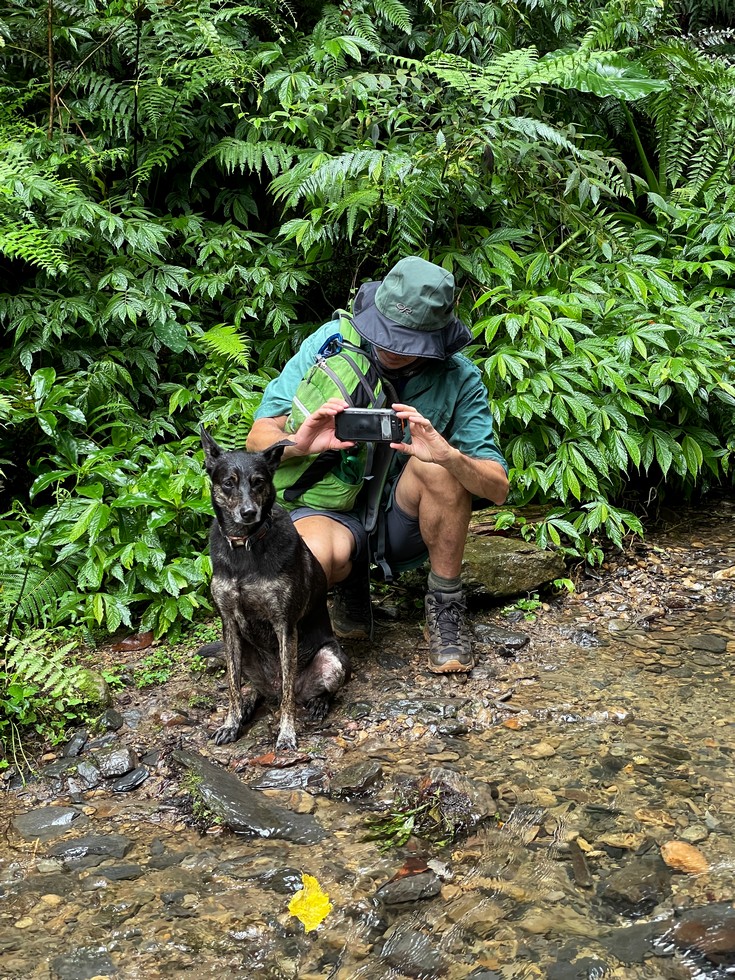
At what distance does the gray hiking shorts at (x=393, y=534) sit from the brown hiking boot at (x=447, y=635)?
0.77 ft

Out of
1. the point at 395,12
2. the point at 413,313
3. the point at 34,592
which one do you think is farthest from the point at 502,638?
the point at 395,12

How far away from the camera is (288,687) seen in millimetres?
3965

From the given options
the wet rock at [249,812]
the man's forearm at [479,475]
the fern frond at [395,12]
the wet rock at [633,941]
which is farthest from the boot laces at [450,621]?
the fern frond at [395,12]

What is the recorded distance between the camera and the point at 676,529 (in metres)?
6.30

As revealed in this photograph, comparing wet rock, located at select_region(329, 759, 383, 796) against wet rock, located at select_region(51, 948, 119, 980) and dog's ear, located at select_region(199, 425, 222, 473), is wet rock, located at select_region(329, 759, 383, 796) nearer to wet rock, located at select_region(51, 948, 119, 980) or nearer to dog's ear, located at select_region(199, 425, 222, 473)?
wet rock, located at select_region(51, 948, 119, 980)

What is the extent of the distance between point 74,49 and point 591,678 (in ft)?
19.8

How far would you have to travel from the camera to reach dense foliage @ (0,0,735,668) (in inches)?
216

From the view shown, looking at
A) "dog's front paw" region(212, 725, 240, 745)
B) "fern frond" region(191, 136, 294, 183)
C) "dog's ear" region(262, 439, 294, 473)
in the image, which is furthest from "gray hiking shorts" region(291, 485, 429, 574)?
"fern frond" region(191, 136, 294, 183)

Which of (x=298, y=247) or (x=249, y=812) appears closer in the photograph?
(x=249, y=812)

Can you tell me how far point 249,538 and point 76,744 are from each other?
4.28ft

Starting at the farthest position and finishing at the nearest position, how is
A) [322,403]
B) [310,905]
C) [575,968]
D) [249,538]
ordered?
1. [322,403]
2. [249,538]
3. [310,905]
4. [575,968]

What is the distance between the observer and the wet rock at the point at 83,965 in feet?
8.95

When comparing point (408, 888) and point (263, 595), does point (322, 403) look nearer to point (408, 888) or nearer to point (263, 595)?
point (263, 595)

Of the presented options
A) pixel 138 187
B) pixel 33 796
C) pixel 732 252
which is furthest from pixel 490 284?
pixel 33 796
